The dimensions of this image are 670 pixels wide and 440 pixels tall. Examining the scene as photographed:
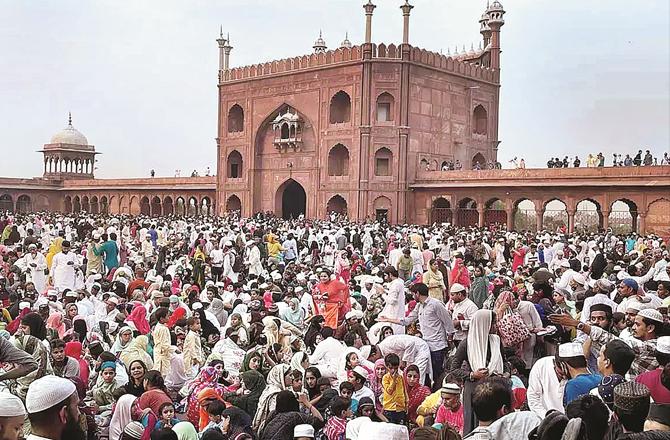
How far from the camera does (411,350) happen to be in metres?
5.76

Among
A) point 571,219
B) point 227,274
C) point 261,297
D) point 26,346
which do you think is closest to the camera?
point 26,346

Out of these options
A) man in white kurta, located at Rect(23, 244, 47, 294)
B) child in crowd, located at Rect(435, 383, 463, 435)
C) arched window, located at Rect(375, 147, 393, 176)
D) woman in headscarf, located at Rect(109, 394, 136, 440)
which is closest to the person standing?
woman in headscarf, located at Rect(109, 394, 136, 440)

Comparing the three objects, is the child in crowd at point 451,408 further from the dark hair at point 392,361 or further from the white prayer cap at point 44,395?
the white prayer cap at point 44,395

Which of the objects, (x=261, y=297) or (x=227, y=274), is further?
(x=227, y=274)

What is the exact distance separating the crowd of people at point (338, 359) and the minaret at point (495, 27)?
23794 millimetres

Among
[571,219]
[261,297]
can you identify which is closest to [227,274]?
[261,297]

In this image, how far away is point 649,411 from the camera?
2787 millimetres

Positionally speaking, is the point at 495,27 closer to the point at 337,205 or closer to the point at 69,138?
the point at 337,205

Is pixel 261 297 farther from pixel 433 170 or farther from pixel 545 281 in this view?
pixel 433 170

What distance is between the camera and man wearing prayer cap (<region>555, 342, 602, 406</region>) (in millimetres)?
3586

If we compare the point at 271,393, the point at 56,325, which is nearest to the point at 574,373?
the point at 271,393

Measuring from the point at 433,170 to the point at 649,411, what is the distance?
26.3 metres

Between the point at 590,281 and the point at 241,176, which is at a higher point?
the point at 241,176

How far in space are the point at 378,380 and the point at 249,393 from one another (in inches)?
42.8
